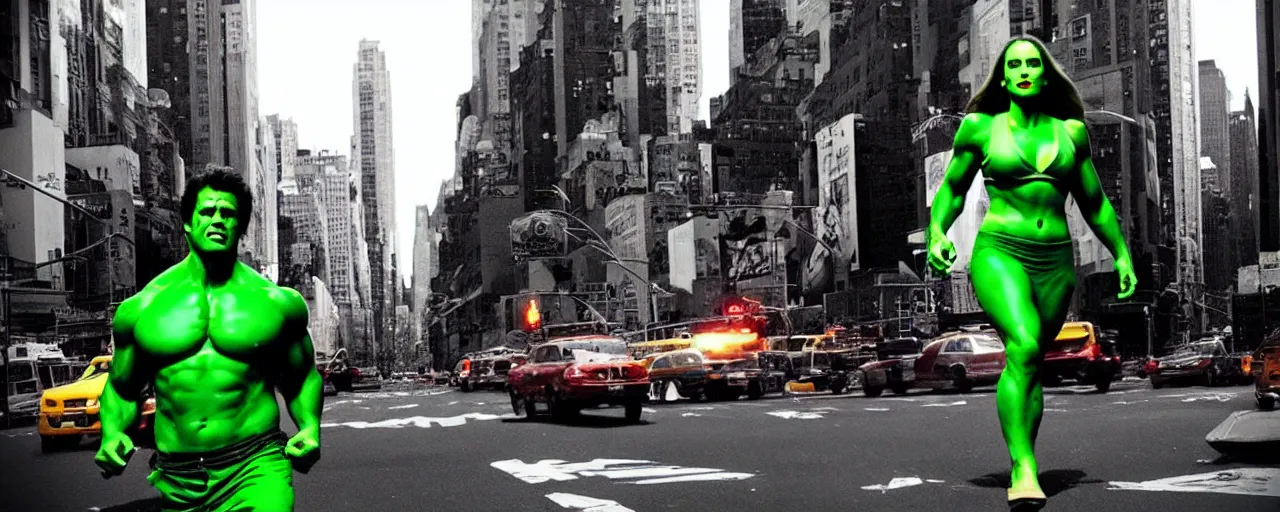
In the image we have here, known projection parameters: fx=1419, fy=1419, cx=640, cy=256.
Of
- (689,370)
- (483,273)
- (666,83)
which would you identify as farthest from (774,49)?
(689,370)

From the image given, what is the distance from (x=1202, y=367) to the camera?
62.8 ft

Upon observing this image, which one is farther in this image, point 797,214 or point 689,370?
point 797,214

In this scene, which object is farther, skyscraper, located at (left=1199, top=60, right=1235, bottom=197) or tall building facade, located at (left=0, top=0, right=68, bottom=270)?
skyscraper, located at (left=1199, top=60, right=1235, bottom=197)

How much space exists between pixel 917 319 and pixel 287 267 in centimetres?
3331

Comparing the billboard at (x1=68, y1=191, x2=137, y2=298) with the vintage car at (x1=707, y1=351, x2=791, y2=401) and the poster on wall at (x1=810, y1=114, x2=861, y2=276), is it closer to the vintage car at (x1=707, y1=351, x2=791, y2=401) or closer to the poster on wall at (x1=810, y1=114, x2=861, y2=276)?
the vintage car at (x1=707, y1=351, x2=791, y2=401)

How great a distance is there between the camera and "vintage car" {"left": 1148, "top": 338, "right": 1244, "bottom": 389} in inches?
728

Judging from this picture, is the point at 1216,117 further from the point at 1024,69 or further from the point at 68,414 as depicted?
the point at 68,414

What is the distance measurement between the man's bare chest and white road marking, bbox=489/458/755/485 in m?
3.84

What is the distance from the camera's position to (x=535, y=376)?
1596cm

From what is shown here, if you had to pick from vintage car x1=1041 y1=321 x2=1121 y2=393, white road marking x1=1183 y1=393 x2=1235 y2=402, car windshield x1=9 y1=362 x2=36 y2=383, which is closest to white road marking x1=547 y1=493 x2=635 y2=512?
car windshield x1=9 y1=362 x2=36 y2=383

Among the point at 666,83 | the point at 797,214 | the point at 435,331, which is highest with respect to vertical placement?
the point at 666,83

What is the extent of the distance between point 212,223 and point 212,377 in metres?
0.39

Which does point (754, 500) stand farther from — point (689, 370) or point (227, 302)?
point (689, 370)

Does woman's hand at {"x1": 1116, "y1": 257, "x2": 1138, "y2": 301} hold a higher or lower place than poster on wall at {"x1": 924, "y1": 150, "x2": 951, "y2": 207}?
lower
